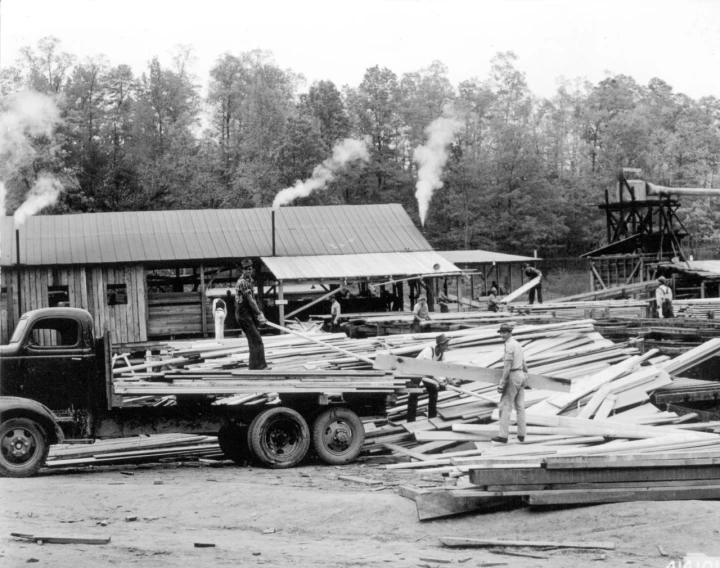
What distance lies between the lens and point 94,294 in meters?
32.3

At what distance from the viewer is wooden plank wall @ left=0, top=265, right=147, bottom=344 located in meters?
31.6

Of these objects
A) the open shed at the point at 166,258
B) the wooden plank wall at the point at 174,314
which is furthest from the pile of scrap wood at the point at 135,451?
the wooden plank wall at the point at 174,314

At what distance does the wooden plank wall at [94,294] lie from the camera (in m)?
31.6

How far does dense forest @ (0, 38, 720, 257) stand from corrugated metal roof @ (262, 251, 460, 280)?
19.8 meters

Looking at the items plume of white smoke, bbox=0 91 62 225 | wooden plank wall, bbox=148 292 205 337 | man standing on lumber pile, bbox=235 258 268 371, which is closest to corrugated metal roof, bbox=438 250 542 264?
wooden plank wall, bbox=148 292 205 337

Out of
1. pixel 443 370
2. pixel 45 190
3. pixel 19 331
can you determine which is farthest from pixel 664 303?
pixel 45 190

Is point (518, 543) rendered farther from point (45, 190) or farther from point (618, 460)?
point (45, 190)

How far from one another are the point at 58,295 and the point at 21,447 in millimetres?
20931

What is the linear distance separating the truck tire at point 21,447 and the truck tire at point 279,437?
293 cm

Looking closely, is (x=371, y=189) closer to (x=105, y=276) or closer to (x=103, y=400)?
(x=105, y=276)

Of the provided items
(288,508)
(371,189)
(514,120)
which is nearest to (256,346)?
(288,508)

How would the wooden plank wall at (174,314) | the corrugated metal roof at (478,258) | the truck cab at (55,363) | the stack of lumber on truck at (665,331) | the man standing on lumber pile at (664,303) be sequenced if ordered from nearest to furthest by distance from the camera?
1. the truck cab at (55,363)
2. the stack of lumber on truck at (665,331)
3. the man standing on lumber pile at (664,303)
4. the wooden plank wall at (174,314)
5. the corrugated metal roof at (478,258)

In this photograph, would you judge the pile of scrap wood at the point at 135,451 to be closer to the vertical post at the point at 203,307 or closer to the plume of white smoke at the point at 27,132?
the vertical post at the point at 203,307

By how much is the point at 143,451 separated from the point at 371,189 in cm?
4761
